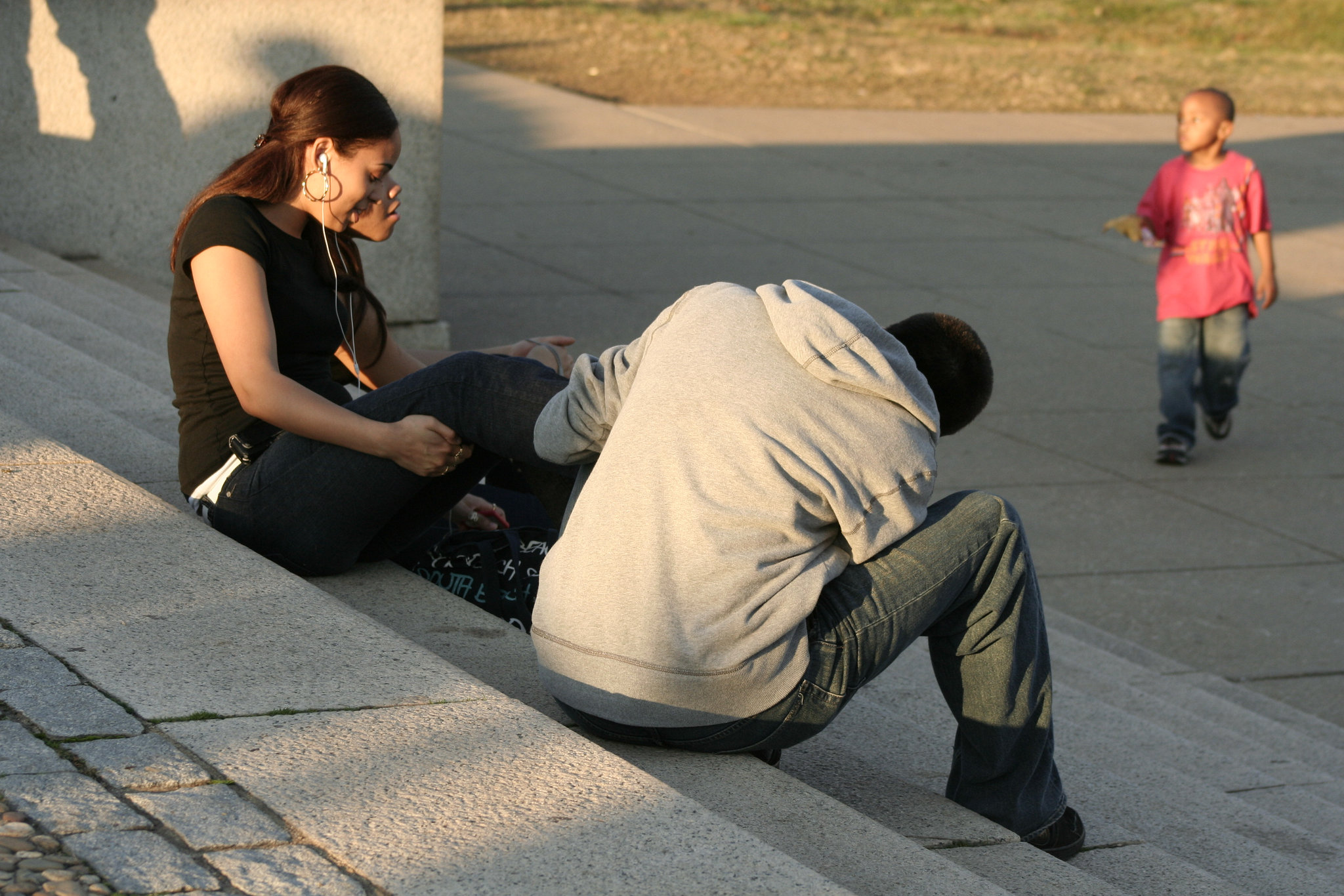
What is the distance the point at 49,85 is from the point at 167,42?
586 mm

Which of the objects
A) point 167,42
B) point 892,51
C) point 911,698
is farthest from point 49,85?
point 892,51

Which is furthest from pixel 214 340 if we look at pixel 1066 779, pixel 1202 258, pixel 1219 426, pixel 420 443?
pixel 1219 426

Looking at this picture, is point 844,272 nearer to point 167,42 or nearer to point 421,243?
point 421,243

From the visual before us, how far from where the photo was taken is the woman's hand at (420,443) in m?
3.02

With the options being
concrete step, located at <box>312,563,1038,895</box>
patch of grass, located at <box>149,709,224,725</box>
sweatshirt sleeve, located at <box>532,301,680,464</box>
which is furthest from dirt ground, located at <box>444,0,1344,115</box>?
patch of grass, located at <box>149,709,224,725</box>

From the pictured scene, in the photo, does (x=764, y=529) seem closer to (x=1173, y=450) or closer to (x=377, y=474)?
(x=377, y=474)

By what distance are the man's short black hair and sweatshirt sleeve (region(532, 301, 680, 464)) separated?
44cm

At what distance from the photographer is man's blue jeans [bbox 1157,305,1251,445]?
6.58 metres

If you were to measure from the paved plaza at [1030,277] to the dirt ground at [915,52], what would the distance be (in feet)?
3.59

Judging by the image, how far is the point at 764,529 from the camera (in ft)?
8.10

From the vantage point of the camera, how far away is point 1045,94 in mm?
17406

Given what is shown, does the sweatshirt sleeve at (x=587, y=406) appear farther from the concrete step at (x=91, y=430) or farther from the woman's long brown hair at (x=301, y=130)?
the concrete step at (x=91, y=430)

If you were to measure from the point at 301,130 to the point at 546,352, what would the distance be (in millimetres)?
730

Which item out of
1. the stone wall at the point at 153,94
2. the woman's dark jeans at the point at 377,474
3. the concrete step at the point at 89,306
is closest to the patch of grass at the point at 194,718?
the woman's dark jeans at the point at 377,474
